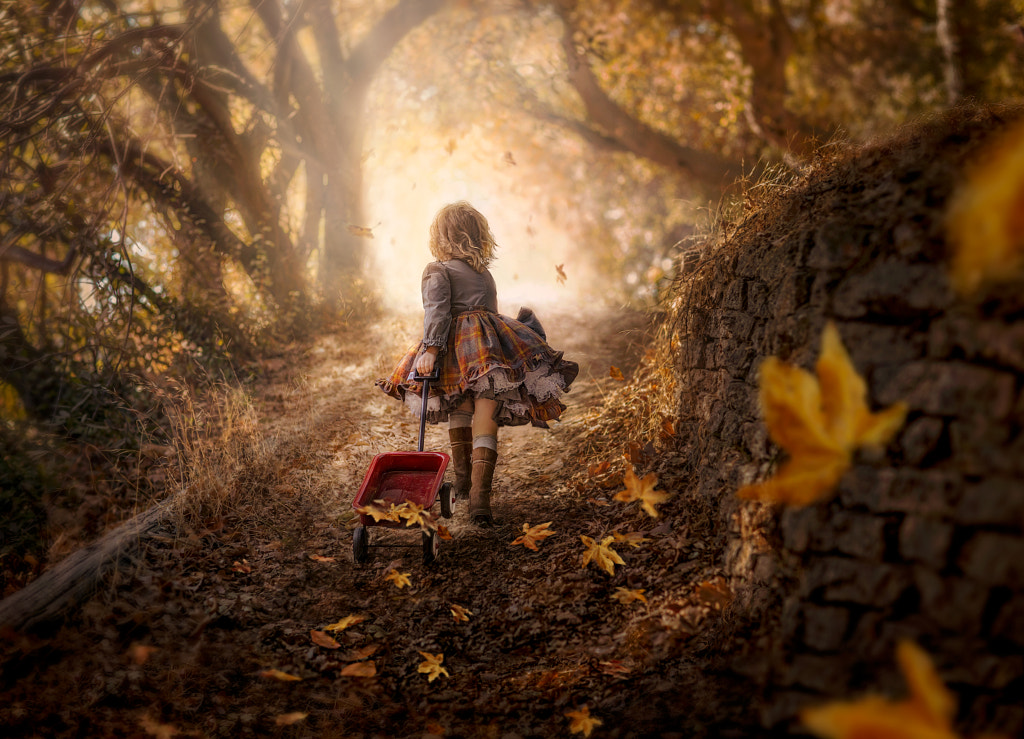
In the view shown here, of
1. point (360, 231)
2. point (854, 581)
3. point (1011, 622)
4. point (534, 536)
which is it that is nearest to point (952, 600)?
point (1011, 622)

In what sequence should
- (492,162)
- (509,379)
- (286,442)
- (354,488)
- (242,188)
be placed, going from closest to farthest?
1. (509,379)
2. (354,488)
3. (286,442)
4. (242,188)
5. (492,162)

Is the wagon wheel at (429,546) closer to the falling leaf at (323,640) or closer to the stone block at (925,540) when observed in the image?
the falling leaf at (323,640)

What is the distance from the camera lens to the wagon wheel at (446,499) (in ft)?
12.4

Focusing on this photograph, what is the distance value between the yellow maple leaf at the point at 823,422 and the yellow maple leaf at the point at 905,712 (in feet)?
1.76

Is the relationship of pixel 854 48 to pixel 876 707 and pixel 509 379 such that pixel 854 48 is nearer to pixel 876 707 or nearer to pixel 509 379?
pixel 509 379

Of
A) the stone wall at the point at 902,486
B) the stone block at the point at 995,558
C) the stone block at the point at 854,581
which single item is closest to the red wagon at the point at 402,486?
the stone wall at the point at 902,486

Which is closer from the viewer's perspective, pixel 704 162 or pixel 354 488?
pixel 354 488

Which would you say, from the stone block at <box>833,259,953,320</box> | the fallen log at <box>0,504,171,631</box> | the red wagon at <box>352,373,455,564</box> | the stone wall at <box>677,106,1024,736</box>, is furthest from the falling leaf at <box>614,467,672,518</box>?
the fallen log at <box>0,504,171,631</box>

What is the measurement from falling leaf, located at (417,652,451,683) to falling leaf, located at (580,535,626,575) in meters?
0.88

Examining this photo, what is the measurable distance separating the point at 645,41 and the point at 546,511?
9132mm

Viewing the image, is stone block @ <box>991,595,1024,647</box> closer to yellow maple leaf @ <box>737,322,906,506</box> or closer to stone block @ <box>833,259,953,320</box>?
yellow maple leaf @ <box>737,322,906,506</box>

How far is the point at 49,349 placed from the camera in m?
5.12

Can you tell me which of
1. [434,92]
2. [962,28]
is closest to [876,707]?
[434,92]

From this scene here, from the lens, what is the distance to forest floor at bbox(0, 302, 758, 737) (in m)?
2.32
